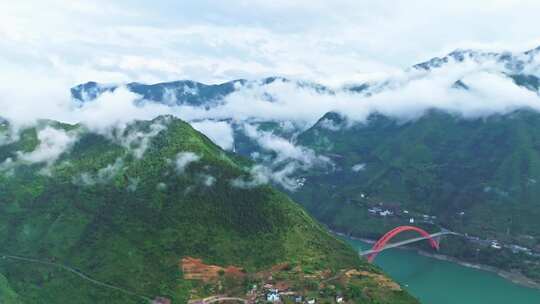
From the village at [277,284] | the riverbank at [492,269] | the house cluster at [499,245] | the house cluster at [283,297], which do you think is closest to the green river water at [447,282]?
the riverbank at [492,269]

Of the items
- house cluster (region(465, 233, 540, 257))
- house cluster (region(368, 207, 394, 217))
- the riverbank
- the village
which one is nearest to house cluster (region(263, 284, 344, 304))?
the village

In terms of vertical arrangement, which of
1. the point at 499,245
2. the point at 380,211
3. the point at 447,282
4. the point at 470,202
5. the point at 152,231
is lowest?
the point at 447,282

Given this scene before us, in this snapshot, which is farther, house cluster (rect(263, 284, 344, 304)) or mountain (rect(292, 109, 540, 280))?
mountain (rect(292, 109, 540, 280))

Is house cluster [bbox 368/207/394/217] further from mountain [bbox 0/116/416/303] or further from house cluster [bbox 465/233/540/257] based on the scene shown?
mountain [bbox 0/116/416/303]

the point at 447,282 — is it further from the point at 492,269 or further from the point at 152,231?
the point at 152,231

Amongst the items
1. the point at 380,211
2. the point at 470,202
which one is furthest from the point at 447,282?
the point at 380,211

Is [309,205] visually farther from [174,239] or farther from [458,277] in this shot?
[174,239]

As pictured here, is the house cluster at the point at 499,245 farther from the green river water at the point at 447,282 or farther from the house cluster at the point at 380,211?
the house cluster at the point at 380,211
